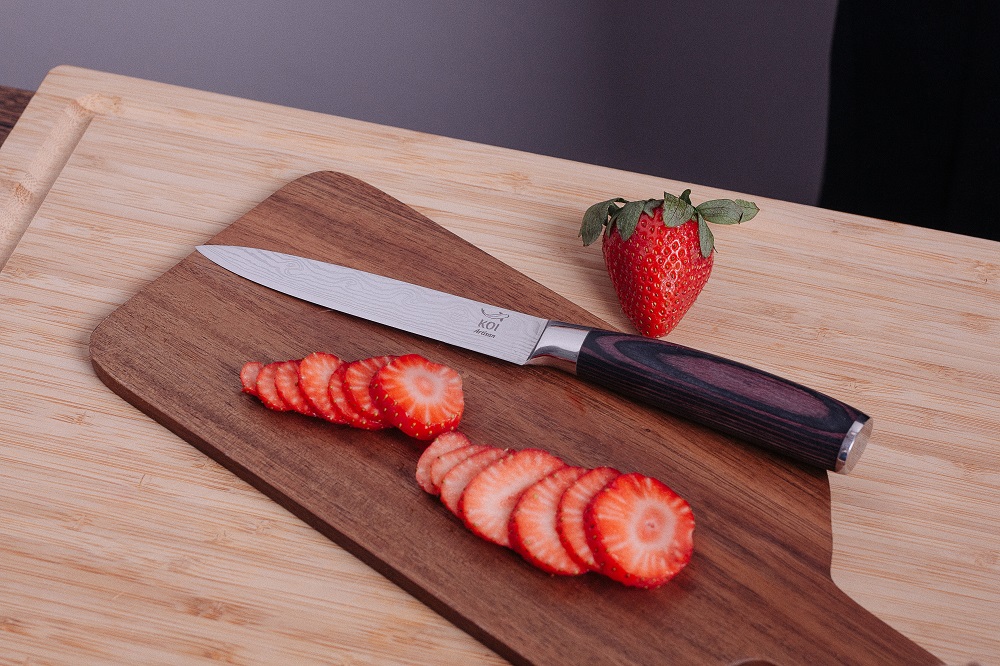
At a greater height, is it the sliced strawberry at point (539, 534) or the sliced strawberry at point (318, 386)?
the sliced strawberry at point (318, 386)

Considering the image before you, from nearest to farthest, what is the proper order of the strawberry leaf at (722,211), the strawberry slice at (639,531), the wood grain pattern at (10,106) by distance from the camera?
1. the strawberry slice at (639,531)
2. the strawberry leaf at (722,211)
3. the wood grain pattern at (10,106)

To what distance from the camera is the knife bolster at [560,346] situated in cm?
154

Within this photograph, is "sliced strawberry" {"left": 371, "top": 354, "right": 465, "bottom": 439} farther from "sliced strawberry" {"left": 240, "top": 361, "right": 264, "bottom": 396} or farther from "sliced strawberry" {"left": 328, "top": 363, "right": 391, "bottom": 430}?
"sliced strawberry" {"left": 240, "top": 361, "right": 264, "bottom": 396}

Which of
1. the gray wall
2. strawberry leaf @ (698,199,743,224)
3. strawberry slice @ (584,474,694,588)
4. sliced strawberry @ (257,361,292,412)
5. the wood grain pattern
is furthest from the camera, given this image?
the gray wall

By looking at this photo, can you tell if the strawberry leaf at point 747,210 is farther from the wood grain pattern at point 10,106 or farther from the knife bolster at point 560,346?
the wood grain pattern at point 10,106

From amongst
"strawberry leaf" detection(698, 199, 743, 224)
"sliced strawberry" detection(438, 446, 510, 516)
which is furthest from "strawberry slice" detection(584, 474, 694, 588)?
"strawberry leaf" detection(698, 199, 743, 224)

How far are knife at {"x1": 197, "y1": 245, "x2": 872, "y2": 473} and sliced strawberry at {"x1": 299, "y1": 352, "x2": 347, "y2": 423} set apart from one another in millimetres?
176

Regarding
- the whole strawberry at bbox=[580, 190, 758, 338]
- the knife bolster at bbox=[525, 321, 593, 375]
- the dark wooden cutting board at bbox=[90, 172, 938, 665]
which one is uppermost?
the whole strawberry at bbox=[580, 190, 758, 338]

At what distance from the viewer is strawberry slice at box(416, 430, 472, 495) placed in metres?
1.38

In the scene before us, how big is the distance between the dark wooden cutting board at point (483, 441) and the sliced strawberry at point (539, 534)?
3 centimetres

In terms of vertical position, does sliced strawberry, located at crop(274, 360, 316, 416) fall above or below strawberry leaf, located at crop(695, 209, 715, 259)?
below

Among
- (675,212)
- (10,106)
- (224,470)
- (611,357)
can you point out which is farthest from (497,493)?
(10,106)

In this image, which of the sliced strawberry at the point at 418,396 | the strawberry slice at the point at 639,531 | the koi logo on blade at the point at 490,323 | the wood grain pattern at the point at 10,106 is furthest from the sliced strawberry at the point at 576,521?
the wood grain pattern at the point at 10,106

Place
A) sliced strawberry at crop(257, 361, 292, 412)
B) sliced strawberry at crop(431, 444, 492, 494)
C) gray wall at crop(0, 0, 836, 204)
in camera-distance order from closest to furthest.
→ sliced strawberry at crop(431, 444, 492, 494) → sliced strawberry at crop(257, 361, 292, 412) → gray wall at crop(0, 0, 836, 204)
